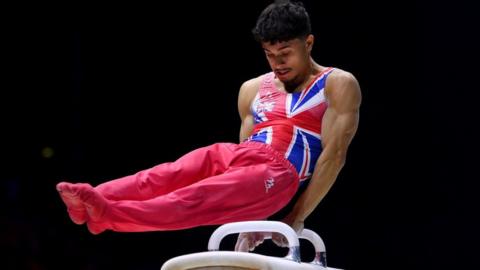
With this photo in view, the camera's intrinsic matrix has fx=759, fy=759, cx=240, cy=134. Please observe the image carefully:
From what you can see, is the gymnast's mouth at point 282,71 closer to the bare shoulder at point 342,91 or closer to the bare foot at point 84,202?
the bare shoulder at point 342,91

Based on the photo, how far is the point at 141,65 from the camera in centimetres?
689

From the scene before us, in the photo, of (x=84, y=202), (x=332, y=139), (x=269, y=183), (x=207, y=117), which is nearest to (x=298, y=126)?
(x=332, y=139)

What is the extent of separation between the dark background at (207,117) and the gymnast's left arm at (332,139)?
253cm

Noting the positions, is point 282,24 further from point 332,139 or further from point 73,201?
point 73,201

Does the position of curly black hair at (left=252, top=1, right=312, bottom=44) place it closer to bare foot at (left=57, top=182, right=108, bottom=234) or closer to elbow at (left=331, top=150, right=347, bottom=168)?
elbow at (left=331, top=150, right=347, bottom=168)

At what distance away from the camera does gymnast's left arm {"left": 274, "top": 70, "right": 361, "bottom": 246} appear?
3607 millimetres

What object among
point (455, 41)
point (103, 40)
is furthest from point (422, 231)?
point (103, 40)

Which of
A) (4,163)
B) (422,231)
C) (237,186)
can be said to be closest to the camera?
(237,186)

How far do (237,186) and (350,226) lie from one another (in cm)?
301

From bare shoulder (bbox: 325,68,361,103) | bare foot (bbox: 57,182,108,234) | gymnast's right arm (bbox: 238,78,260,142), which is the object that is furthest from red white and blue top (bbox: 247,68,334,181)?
bare foot (bbox: 57,182,108,234)

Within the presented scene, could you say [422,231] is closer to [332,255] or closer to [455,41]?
[332,255]

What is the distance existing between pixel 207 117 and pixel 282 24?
321cm

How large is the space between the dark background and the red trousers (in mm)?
2713

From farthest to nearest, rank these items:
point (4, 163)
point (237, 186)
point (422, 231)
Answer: point (4, 163) < point (422, 231) < point (237, 186)
